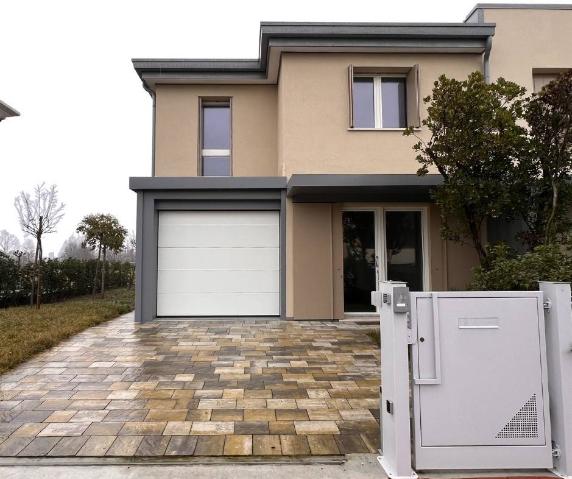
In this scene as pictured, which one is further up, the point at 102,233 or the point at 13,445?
the point at 102,233

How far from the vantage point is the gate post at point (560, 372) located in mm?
2764

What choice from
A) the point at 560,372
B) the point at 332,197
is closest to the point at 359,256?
the point at 332,197

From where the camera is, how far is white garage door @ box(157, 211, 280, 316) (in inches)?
367

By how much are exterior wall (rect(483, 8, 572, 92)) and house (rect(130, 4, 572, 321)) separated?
2cm

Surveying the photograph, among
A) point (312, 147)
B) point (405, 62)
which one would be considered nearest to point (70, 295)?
point (312, 147)

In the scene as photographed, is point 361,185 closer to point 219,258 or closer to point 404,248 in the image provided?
point 404,248

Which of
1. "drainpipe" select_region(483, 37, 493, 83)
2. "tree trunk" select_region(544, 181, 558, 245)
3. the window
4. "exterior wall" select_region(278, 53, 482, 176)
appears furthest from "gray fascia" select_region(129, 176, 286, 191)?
"drainpipe" select_region(483, 37, 493, 83)

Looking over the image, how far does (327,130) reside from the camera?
30.0 feet

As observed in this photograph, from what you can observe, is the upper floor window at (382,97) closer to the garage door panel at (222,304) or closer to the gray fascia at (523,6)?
the gray fascia at (523,6)

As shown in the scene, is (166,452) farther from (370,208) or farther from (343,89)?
(343,89)

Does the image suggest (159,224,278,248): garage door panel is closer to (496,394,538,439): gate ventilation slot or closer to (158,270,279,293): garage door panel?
(158,270,279,293): garage door panel

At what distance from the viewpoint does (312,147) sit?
9133mm

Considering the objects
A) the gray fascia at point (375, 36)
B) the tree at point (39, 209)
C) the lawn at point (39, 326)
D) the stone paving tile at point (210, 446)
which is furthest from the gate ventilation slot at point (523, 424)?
the tree at point (39, 209)

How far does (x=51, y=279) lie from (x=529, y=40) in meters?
15.0
